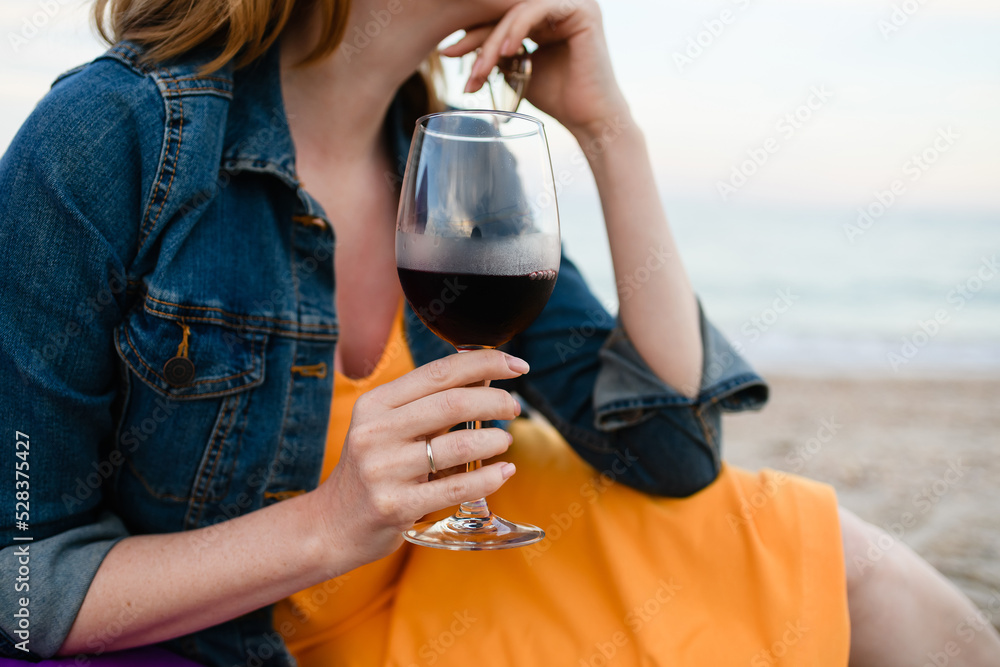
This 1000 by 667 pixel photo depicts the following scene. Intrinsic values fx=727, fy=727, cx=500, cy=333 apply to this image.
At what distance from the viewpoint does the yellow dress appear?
4.60 feet

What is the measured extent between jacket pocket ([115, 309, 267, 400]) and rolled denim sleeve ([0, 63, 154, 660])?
50mm

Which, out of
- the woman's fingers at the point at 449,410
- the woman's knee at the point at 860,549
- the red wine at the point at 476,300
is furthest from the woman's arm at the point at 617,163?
the woman's fingers at the point at 449,410

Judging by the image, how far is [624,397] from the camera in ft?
5.53

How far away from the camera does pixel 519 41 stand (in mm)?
1461

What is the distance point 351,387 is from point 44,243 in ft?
2.05

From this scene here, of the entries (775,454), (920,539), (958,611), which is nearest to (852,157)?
(775,454)

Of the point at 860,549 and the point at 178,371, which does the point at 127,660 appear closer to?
the point at 178,371

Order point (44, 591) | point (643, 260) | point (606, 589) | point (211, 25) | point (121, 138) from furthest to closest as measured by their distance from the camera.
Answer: point (643, 260)
point (606, 589)
point (211, 25)
point (121, 138)
point (44, 591)

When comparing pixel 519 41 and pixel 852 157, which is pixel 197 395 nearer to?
pixel 519 41

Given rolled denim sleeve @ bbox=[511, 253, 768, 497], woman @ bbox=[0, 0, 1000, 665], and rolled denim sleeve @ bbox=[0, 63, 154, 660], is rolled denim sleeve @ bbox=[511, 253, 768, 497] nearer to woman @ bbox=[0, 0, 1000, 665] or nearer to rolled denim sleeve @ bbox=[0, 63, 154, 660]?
woman @ bbox=[0, 0, 1000, 665]

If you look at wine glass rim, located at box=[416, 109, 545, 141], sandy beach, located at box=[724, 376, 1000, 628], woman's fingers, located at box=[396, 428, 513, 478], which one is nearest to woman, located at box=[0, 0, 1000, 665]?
woman's fingers, located at box=[396, 428, 513, 478]

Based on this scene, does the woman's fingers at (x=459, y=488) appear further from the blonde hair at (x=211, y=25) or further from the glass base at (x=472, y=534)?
the blonde hair at (x=211, y=25)

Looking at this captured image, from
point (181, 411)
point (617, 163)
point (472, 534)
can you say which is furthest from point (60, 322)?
point (617, 163)

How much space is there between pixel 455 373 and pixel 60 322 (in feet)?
2.30
